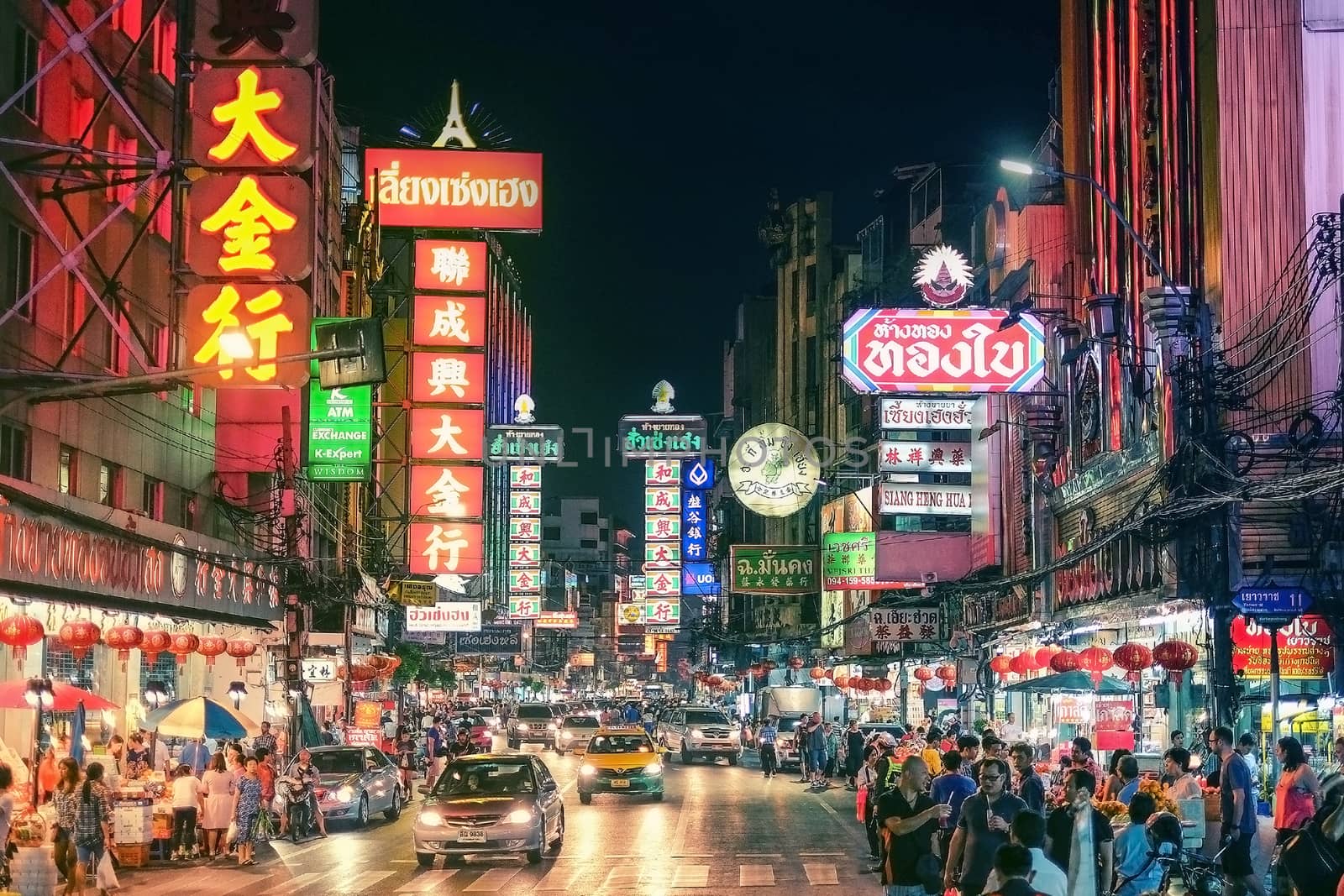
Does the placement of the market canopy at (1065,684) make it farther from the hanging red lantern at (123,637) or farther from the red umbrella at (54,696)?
the red umbrella at (54,696)

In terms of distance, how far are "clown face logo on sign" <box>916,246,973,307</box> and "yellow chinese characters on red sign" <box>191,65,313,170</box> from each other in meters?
19.9

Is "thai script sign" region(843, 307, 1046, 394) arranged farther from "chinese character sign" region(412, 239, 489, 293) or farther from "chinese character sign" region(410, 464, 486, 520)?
"chinese character sign" region(410, 464, 486, 520)

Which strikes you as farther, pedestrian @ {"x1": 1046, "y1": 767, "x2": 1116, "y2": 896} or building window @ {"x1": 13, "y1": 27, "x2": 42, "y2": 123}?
building window @ {"x1": 13, "y1": 27, "x2": 42, "y2": 123}

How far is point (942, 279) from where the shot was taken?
43.2 meters

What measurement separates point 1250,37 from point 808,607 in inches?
2890

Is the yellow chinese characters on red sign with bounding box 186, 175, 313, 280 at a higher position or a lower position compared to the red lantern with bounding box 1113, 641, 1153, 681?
higher

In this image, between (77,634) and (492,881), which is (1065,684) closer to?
(492,881)

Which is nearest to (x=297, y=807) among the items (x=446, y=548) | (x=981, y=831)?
(x=981, y=831)

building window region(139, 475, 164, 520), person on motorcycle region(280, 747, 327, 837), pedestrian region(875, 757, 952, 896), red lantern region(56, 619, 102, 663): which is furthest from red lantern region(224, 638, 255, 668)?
pedestrian region(875, 757, 952, 896)

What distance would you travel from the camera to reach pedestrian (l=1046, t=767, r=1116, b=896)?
38.7 ft

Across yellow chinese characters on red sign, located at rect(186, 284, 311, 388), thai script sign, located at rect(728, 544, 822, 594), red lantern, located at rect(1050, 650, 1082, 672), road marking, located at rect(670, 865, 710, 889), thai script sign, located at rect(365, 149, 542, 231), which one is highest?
thai script sign, located at rect(365, 149, 542, 231)

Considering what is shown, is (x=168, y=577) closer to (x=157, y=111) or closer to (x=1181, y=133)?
(x=157, y=111)

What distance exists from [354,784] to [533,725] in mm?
41231

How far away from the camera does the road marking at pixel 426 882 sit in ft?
70.7
